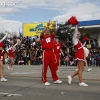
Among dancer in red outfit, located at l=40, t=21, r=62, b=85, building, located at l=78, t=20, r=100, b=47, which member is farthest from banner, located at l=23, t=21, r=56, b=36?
dancer in red outfit, located at l=40, t=21, r=62, b=85

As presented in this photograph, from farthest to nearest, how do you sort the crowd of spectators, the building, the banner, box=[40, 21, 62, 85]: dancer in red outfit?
the banner
the building
the crowd of spectators
box=[40, 21, 62, 85]: dancer in red outfit

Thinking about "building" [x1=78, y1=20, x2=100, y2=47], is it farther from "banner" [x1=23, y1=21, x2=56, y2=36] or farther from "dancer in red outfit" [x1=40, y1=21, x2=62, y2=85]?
"dancer in red outfit" [x1=40, y1=21, x2=62, y2=85]

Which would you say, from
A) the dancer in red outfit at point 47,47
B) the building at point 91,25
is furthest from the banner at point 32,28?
the dancer in red outfit at point 47,47

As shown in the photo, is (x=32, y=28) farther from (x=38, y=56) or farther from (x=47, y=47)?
(x=47, y=47)

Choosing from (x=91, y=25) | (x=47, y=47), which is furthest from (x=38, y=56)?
(x=47, y=47)

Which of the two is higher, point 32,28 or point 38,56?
point 32,28

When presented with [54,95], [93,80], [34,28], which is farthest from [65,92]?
[34,28]

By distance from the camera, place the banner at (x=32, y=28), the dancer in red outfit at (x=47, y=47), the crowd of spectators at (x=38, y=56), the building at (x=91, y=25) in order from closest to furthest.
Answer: the dancer in red outfit at (x=47, y=47), the crowd of spectators at (x=38, y=56), the building at (x=91, y=25), the banner at (x=32, y=28)

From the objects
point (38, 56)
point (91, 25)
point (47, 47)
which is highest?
point (91, 25)

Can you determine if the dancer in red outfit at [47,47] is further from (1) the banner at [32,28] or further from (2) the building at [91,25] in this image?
(1) the banner at [32,28]

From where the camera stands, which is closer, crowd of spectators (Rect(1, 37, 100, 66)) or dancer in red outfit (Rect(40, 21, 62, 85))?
dancer in red outfit (Rect(40, 21, 62, 85))

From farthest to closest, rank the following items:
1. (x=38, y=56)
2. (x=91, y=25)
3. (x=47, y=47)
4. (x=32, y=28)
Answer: (x=32, y=28) → (x=91, y=25) → (x=38, y=56) → (x=47, y=47)

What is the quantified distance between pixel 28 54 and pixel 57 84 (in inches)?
662

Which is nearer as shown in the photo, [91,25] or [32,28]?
[91,25]
